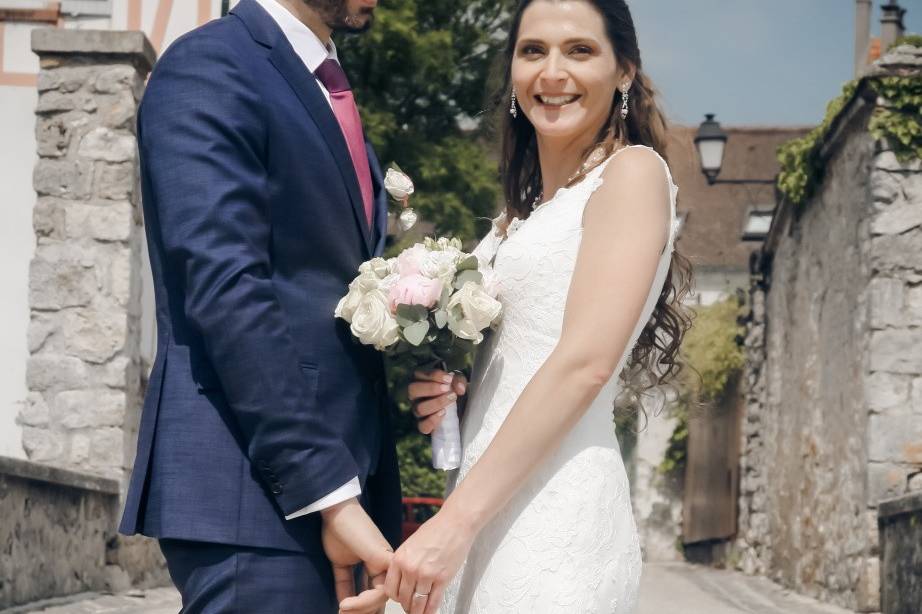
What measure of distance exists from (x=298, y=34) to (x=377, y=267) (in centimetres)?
52

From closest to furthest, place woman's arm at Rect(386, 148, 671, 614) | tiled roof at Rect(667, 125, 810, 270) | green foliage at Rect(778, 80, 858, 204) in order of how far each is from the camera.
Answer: woman's arm at Rect(386, 148, 671, 614) < green foliage at Rect(778, 80, 858, 204) < tiled roof at Rect(667, 125, 810, 270)

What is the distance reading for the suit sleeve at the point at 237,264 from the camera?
226 cm

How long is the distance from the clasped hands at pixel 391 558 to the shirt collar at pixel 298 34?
927 millimetres

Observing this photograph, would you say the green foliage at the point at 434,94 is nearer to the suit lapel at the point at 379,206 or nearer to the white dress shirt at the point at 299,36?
the suit lapel at the point at 379,206

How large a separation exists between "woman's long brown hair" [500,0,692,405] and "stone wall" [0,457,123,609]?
3.81m

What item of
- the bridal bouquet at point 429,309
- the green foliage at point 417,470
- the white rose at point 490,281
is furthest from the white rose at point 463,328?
the green foliage at point 417,470

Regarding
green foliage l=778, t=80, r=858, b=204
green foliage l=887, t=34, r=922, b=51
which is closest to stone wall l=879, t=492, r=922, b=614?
green foliage l=887, t=34, r=922, b=51

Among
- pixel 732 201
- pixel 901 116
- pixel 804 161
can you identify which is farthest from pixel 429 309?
pixel 732 201

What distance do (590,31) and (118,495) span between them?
622 centimetres

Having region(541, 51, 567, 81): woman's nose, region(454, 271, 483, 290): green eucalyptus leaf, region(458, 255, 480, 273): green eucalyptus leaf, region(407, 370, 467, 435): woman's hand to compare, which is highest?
Answer: region(541, 51, 567, 81): woman's nose

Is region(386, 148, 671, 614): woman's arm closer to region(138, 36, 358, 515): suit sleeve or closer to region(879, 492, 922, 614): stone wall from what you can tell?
region(138, 36, 358, 515): suit sleeve

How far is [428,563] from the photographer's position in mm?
2355

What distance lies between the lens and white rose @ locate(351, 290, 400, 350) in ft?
7.98

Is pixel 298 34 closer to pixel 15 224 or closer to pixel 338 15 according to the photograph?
pixel 338 15
